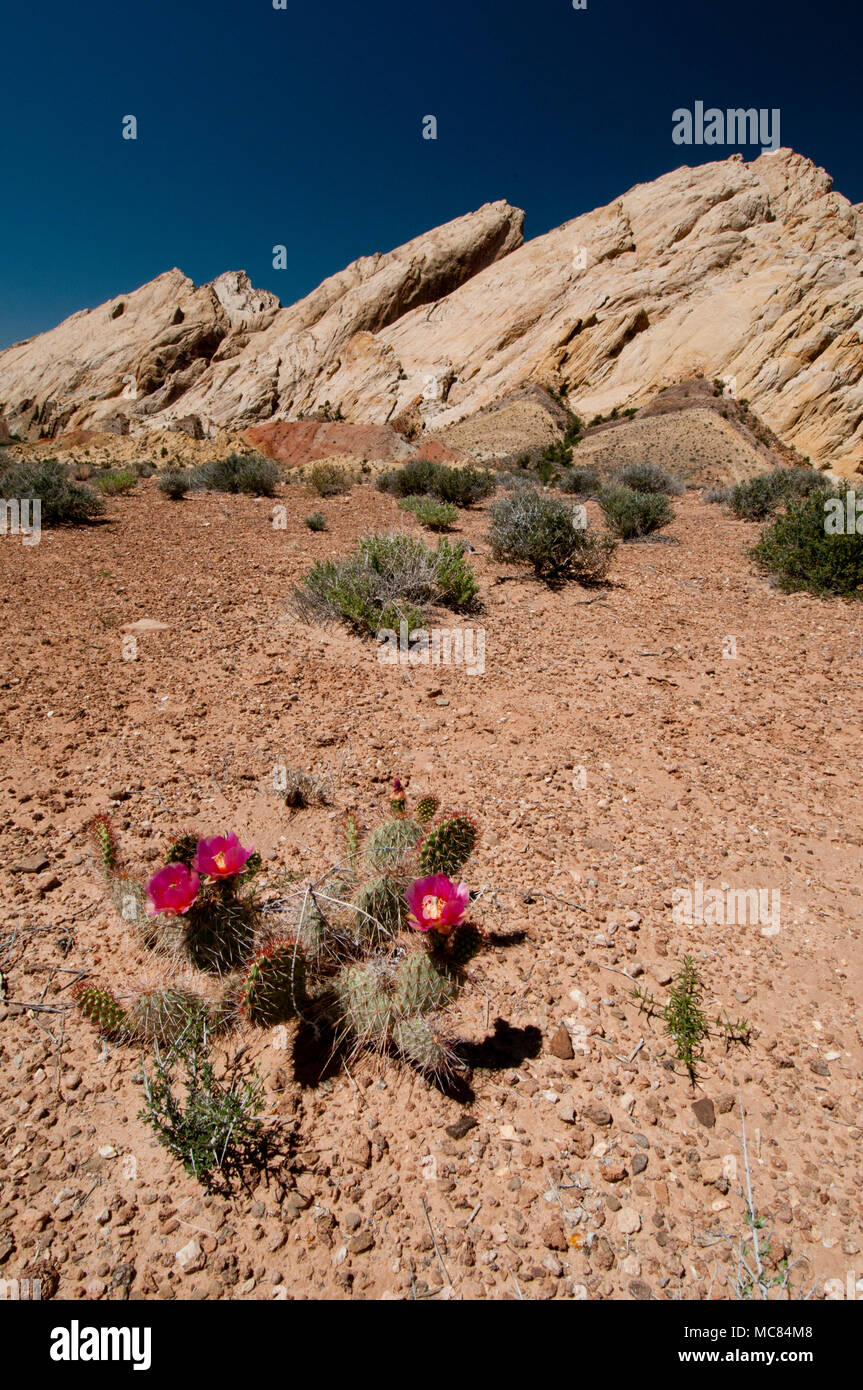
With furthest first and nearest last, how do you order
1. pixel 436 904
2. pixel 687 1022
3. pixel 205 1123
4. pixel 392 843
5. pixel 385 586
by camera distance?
pixel 385 586 → pixel 392 843 → pixel 687 1022 → pixel 436 904 → pixel 205 1123

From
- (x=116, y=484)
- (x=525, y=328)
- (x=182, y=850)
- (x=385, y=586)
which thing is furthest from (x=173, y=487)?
(x=525, y=328)

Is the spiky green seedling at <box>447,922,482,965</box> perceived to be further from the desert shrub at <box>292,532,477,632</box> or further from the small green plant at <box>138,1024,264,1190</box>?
Answer: the desert shrub at <box>292,532,477,632</box>

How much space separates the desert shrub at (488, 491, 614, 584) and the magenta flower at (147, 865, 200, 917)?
6072 mm

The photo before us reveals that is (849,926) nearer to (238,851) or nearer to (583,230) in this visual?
(238,851)

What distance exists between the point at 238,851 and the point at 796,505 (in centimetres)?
852

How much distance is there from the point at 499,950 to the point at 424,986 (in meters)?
0.65

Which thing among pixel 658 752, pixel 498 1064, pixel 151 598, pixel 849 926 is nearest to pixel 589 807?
pixel 658 752

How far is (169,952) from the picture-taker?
206 cm

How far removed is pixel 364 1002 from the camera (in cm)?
194

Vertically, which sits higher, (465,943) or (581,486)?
(581,486)

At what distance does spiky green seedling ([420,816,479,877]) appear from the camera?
6.95 feet

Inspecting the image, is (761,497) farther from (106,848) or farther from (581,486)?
(106,848)

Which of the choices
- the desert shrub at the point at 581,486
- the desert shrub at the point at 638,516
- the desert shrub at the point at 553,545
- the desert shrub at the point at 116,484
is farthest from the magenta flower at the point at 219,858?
the desert shrub at the point at 581,486

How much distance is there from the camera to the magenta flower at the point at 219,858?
183cm
